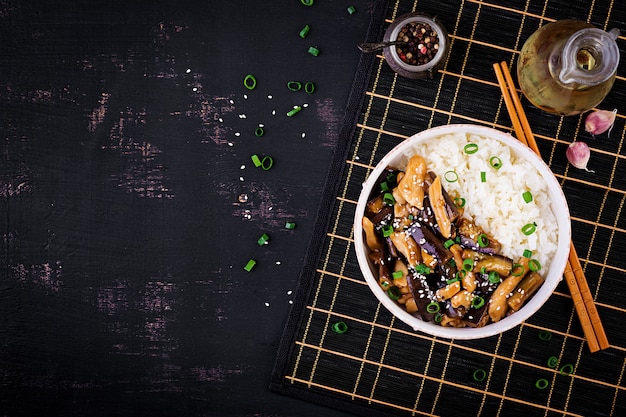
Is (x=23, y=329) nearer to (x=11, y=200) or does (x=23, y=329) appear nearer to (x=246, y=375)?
(x=11, y=200)

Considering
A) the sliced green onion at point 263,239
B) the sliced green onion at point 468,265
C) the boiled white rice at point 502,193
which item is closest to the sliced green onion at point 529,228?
the boiled white rice at point 502,193

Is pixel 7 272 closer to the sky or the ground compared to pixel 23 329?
closer to the sky

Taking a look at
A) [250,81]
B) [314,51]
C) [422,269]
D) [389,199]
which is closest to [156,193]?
[250,81]

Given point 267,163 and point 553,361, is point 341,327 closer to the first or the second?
point 267,163

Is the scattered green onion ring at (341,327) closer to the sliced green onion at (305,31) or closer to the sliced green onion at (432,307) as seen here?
the sliced green onion at (432,307)

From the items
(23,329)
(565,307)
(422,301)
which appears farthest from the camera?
(23,329)

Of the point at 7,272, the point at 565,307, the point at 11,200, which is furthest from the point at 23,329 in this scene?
the point at 565,307
